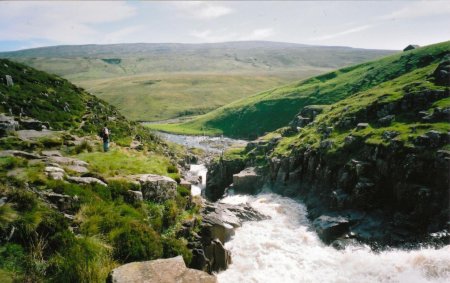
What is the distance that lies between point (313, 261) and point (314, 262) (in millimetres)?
207

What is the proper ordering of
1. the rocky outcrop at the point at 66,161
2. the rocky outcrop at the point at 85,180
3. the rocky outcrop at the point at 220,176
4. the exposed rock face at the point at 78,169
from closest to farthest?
the rocky outcrop at the point at 85,180 → the exposed rock face at the point at 78,169 → the rocky outcrop at the point at 66,161 → the rocky outcrop at the point at 220,176

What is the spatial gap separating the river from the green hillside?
22.9 ft

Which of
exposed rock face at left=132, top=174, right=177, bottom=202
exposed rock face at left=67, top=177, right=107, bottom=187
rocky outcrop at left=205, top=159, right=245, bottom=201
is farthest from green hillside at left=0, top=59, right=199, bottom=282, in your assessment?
rocky outcrop at left=205, top=159, right=245, bottom=201

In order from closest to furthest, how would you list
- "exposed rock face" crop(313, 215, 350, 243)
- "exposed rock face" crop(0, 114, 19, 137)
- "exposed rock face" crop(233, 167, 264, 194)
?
1. "exposed rock face" crop(0, 114, 19, 137)
2. "exposed rock face" crop(313, 215, 350, 243)
3. "exposed rock face" crop(233, 167, 264, 194)

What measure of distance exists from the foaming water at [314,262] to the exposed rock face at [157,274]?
11.6 meters

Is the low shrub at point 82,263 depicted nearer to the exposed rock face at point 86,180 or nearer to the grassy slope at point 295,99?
the exposed rock face at point 86,180

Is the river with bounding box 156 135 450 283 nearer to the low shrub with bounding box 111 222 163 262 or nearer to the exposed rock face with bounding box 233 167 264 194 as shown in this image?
the low shrub with bounding box 111 222 163 262

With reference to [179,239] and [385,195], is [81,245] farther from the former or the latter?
[385,195]

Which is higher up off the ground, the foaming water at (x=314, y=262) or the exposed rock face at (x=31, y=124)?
the exposed rock face at (x=31, y=124)

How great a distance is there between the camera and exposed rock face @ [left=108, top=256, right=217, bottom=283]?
12.2 m

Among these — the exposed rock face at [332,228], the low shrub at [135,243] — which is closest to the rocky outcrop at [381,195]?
the exposed rock face at [332,228]

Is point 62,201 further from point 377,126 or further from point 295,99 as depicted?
point 295,99

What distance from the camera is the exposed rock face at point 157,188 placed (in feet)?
73.8

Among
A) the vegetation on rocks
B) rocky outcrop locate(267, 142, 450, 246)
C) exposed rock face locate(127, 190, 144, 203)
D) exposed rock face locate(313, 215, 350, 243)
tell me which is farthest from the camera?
exposed rock face locate(313, 215, 350, 243)
